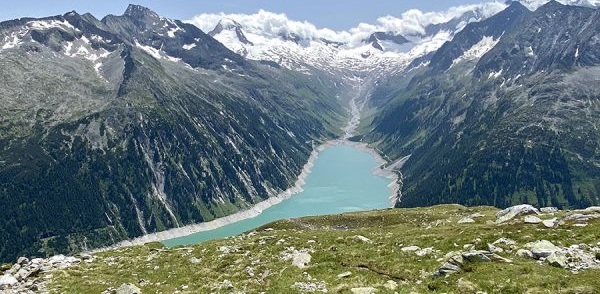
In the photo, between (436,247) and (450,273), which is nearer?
(450,273)

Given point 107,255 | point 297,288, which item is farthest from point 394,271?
point 107,255

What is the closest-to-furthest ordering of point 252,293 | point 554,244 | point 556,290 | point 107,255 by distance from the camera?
point 556,290 → point 252,293 → point 554,244 → point 107,255

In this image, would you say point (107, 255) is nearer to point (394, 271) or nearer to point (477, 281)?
point (394, 271)

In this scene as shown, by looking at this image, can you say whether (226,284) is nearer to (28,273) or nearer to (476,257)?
(476,257)

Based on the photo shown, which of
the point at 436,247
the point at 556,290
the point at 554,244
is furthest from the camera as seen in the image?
the point at 436,247

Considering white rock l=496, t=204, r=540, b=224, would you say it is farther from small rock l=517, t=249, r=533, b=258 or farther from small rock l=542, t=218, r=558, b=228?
small rock l=517, t=249, r=533, b=258

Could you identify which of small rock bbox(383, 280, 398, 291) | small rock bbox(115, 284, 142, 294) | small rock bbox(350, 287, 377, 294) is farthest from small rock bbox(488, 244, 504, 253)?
small rock bbox(115, 284, 142, 294)
